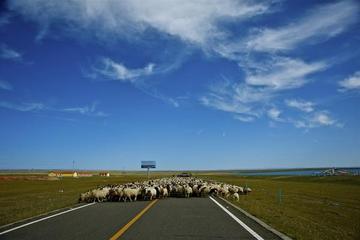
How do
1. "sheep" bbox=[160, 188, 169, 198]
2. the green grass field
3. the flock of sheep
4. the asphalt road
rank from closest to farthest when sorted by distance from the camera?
the asphalt road
the green grass field
the flock of sheep
"sheep" bbox=[160, 188, 169, 198]

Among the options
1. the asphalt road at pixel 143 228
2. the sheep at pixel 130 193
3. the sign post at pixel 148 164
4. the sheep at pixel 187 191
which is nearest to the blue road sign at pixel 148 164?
the sign post at pixel 148 164

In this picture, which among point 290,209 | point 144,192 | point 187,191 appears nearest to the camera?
point 290,209

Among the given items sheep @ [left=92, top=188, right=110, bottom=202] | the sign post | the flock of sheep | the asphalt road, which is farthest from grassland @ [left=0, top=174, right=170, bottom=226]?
the sign post

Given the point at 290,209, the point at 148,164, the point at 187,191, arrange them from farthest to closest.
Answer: the point at 148,164
the point at 187,191
the point at 290,209

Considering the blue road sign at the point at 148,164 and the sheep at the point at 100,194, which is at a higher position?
the blue road sign at the point at 148,164

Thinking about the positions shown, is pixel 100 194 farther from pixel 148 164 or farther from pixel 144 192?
pixel 148 164

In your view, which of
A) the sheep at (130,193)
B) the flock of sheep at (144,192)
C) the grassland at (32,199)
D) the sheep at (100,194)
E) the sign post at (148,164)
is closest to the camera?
the grassland at (32,199)

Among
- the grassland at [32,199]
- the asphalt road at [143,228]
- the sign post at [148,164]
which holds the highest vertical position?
the sign post at [148,164]

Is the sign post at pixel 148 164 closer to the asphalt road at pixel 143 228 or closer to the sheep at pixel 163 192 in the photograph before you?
the sheep at pixel 163 192

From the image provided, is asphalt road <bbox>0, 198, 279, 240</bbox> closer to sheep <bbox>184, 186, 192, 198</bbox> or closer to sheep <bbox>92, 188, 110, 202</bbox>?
sheep <bbox>92, 188, 110, 202</bbox>

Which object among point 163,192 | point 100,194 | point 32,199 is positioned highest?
point 163,192

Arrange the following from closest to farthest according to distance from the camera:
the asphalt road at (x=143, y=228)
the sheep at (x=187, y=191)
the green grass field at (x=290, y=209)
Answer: the asphalt road at (x=143, y=228) → the green grass field at (x=290, y=209) → the sheep at (x=187, y=191)

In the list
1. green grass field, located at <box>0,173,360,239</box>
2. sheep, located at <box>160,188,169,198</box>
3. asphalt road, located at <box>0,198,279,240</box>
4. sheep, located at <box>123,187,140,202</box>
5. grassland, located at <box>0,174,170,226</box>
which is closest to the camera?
asphalt road, located at <box>0,198,279,240</box>

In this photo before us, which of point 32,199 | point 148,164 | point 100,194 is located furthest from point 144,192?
point 148,164
